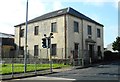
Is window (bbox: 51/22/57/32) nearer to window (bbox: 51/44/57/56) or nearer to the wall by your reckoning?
the wall

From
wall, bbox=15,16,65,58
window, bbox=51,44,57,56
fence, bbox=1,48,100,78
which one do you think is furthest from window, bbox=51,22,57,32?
fence, bbox=1,48,100,78

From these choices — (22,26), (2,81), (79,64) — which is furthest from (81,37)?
(2,81)

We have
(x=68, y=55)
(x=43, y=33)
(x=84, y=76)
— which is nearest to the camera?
(x=84, y=76)

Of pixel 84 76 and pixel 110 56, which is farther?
pixel 110 56

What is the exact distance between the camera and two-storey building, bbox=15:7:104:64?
35.2 meters

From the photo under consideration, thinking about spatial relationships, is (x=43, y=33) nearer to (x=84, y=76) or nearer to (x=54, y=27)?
(x=54, y=27)

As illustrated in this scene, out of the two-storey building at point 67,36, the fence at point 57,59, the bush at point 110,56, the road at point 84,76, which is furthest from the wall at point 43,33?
the road at point 84,76

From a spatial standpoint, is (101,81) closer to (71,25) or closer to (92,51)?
(71,25)

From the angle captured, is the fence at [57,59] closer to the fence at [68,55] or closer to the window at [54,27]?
the fence at [68,55]

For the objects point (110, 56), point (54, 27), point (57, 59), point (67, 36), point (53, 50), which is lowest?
point (57, 59)

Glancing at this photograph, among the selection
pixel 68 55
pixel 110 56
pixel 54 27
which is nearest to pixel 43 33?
pixel 54 27

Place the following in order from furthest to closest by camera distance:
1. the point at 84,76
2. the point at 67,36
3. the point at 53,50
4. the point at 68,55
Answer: the point at 53,50 → the point at 67,36 → the point at 68,55 → the point at 84,76

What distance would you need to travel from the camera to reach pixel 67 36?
35094 mm

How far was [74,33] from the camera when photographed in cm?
3659
